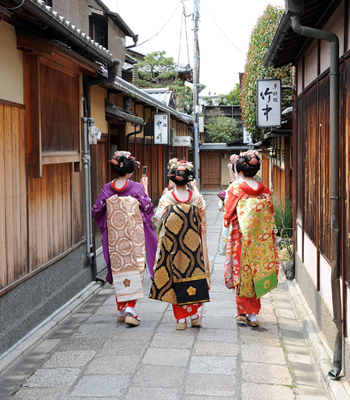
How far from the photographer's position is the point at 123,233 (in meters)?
7.07

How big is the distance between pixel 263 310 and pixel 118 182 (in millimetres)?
3008

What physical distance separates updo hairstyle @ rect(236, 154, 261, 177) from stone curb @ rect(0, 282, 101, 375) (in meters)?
3.38

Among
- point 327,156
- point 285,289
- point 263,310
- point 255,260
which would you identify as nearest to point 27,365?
point 255,260

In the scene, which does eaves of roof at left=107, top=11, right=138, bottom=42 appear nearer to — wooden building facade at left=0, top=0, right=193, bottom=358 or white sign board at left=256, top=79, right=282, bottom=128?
wooden building facade at left=0, top=0, right=193, bottom=358

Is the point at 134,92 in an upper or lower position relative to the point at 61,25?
upper

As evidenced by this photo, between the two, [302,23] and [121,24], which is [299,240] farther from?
[121,24]

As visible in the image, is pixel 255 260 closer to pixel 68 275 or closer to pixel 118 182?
pixel 118 182

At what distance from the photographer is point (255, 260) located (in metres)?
6.74

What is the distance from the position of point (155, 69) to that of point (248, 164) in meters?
29.4

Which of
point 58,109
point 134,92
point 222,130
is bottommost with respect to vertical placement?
point 58,109

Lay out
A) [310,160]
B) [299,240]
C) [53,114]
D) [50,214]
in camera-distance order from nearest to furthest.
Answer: [53,114], [310,160], [50,214], [299,240]

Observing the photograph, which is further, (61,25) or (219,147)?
(219,147)

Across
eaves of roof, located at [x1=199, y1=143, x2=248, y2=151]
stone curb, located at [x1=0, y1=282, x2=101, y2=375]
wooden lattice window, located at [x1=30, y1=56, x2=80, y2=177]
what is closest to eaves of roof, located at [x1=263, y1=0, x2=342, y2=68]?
wooden lattice window, located at [x1=30, y1=56, x2=80, y2=177]

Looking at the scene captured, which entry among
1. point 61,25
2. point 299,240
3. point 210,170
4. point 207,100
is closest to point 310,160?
point 299,240
